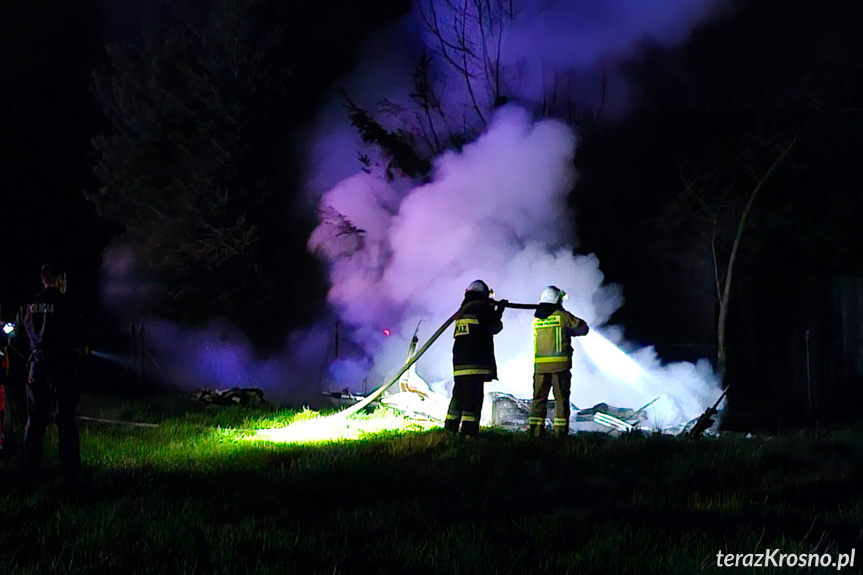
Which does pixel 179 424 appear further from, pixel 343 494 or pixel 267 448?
pixel 343 494

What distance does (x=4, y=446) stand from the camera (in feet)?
23.2

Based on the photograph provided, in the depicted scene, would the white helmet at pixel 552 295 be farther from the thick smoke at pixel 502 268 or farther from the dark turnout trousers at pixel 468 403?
the thick smoke at pixel 502 268

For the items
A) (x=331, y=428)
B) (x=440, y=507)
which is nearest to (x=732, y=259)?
(x=331, y=428)

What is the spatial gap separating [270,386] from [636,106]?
33.7ft

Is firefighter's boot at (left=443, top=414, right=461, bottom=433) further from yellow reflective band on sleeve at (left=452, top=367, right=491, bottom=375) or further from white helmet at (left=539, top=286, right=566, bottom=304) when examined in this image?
white helmet at (left=539, top=286, right=566, bottom=304)

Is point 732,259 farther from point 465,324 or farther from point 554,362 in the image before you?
point 465,324

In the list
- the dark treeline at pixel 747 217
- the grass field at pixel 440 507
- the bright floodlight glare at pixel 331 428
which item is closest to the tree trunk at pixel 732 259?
the dark treeline at pixel 747 217

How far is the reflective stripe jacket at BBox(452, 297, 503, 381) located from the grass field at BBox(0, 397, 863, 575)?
2.53 ft

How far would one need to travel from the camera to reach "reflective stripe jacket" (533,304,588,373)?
26.8ft

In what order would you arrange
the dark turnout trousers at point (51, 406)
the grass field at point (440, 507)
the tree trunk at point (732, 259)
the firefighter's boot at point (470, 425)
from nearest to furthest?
the grass field at point (440, 507), the dark turnout trousers at point (51, 406), the firefighter's boot at point (470, 425), the tree trunk at point (732, 259)

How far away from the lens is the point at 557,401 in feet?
27.1

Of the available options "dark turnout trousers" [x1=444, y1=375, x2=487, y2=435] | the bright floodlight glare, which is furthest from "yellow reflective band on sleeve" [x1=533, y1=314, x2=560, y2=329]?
the bright floodlight glare

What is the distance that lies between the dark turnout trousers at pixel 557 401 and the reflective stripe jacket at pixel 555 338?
0.29 ft

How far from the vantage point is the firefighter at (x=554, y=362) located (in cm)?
818
